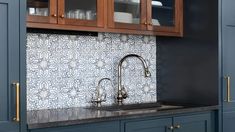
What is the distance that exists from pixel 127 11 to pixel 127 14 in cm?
2

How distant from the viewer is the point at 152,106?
3287 mm

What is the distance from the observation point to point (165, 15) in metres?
3.26

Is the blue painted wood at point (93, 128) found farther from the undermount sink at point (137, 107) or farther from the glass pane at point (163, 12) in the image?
the glass pane at point (163, 12)

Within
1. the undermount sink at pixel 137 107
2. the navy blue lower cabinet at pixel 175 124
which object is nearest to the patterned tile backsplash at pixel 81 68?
the undermount sink at pixel 137 107

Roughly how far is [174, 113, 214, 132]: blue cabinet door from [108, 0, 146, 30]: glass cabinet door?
2.50ft

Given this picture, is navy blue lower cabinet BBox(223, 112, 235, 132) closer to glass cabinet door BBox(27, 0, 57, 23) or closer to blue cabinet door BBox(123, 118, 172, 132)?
blue cabinet door BBox(123, 118, 172, 132)

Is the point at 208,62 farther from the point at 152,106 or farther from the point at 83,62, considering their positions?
the point at 83,62

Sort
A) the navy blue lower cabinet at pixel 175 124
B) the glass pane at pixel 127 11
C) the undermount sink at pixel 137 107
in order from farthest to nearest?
the undermount sink at pixel 137 107, the glass pane at pixel 127 11, the navy blue lower cabinet at pixel 175 124

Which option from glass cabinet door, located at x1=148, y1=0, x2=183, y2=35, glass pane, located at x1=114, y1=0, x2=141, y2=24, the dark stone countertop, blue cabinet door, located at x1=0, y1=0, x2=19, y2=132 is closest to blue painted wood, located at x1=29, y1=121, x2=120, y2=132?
the dark stone countertop

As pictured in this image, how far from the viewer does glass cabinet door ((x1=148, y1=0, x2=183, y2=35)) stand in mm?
3129

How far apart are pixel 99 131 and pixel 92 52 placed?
871mm

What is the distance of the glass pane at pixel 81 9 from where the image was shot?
2613 millimetres

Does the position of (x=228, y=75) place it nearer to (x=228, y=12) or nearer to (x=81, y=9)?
(x=228, y=12)

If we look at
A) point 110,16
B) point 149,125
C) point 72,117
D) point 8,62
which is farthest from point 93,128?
point 110,16
